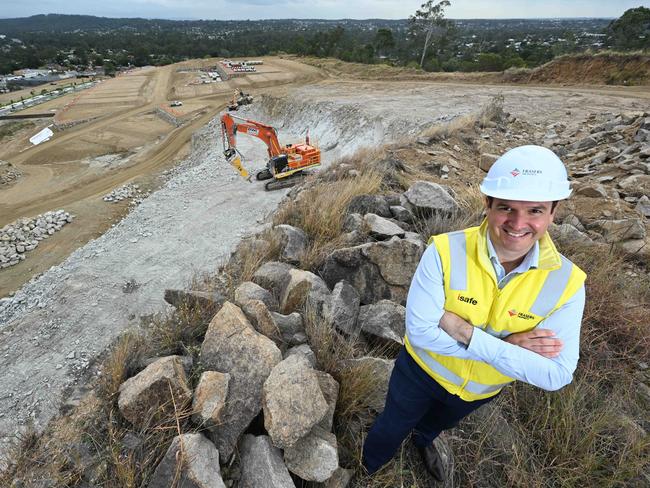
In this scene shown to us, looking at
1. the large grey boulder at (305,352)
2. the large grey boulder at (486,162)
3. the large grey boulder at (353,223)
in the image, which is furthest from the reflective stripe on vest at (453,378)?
the large grey boulder at (486,162)

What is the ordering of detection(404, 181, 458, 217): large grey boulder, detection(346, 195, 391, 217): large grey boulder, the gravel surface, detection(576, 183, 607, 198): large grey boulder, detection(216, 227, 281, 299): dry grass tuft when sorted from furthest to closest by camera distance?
detection(576, 183, 607, 198): large grey boulder
the gravel surface
detection(346, 195, 391, 217): large grey boulder
detection(404, 181, 458, 217): large grey boulder
detection(216, 227, 281, 299): dry grass tuft

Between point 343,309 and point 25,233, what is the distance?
1471 cm

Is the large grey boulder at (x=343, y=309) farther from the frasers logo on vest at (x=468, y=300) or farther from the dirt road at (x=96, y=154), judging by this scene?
the dirt road at (x=96, y=154)

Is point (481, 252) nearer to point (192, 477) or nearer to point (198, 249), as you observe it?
point (192, 477)

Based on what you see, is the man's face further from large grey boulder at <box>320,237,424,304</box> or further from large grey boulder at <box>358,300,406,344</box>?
large grey boulder at <box>320,237,424,304</box>

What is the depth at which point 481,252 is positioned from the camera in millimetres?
1753

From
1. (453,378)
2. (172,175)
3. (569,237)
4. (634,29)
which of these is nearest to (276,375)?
(453,378)

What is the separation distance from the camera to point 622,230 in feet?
14.6

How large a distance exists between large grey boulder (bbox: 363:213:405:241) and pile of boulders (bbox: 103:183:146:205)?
537 inches

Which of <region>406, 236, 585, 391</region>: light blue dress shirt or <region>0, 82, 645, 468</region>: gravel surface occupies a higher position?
<region>406, 236, 585, 391</region>: light blue dress shirt

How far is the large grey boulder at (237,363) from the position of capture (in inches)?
87.0

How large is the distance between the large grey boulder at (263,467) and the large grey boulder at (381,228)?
2.62m

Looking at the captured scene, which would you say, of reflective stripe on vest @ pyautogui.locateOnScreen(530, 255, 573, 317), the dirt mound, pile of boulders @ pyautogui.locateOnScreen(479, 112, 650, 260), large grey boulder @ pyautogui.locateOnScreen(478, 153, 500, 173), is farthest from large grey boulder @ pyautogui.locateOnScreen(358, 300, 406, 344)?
the dirt mound

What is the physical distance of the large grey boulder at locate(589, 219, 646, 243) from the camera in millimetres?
4363
